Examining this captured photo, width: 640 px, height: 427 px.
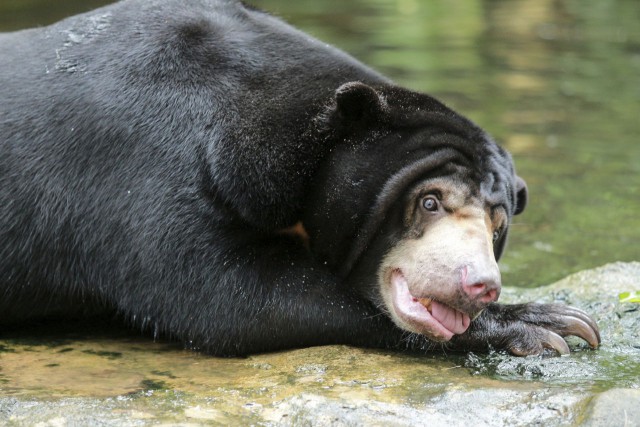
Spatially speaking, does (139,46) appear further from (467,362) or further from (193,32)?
(467,362)

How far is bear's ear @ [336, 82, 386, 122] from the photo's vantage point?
457cm

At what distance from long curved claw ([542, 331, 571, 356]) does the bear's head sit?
0.39 m

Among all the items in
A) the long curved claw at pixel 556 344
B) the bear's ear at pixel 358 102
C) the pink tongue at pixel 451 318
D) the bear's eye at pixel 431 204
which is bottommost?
the long curved claw at pixel 556 344

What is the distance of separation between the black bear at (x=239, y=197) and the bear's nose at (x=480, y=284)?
0.17m

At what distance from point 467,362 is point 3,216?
7.34 feet

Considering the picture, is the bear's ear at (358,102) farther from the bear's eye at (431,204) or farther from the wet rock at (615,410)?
the wet rock at (615,410)

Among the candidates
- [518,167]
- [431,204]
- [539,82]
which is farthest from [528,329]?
[539,82]

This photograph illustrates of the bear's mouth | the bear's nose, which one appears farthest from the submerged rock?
the bear's nose

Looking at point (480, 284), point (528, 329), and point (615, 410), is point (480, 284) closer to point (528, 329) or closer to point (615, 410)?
point (528, 329)

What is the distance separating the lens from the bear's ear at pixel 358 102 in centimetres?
457

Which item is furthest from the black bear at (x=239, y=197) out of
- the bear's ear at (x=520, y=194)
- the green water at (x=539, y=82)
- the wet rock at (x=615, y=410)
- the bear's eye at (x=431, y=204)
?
the green water at (x=539, y=82)

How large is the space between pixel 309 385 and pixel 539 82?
34.2 feet

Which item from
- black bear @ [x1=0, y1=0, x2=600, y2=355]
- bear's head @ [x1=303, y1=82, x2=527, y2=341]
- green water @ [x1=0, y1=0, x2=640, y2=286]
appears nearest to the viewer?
bear's head @ [x1=303, y1=82, x2=527, y2=341]

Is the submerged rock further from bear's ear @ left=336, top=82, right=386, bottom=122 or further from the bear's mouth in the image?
bear's ear @ left=336, top=82, right=386, bottom=122
